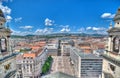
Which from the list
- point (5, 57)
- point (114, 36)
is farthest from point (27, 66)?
point (114, 36)

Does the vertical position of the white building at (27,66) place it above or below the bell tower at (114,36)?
below

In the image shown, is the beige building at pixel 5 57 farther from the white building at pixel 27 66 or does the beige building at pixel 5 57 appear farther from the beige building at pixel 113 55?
the white building at pixel 27 66

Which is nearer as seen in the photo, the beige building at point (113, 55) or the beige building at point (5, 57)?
the beige building at point (113, 55)

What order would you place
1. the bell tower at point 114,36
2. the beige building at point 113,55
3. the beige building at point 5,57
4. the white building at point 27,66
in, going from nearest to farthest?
the beige building at point 113,55 < the bell tower at point 114,36 < the beige building at point 5,57 < the white building at point 27,66

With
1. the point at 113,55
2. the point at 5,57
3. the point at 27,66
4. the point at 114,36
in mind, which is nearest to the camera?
the point at 113,55

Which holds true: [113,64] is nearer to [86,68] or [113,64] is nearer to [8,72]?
[8,72]

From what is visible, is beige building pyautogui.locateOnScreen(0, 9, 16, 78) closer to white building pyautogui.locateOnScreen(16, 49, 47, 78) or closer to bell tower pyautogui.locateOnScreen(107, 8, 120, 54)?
bell tower pyautogui.locateOnScreen(107, 8, 120, 54)

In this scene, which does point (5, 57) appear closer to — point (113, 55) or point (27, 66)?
point (113, 55)

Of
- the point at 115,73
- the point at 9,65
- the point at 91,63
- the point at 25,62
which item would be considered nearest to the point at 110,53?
the point at 115,73

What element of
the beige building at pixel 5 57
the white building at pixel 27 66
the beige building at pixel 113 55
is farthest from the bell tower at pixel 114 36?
the white building at pixel 27 66

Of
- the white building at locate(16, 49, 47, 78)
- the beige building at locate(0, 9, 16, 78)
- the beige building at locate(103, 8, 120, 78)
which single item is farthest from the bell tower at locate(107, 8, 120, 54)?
the white building at locate(16, 49, 47, 78)
